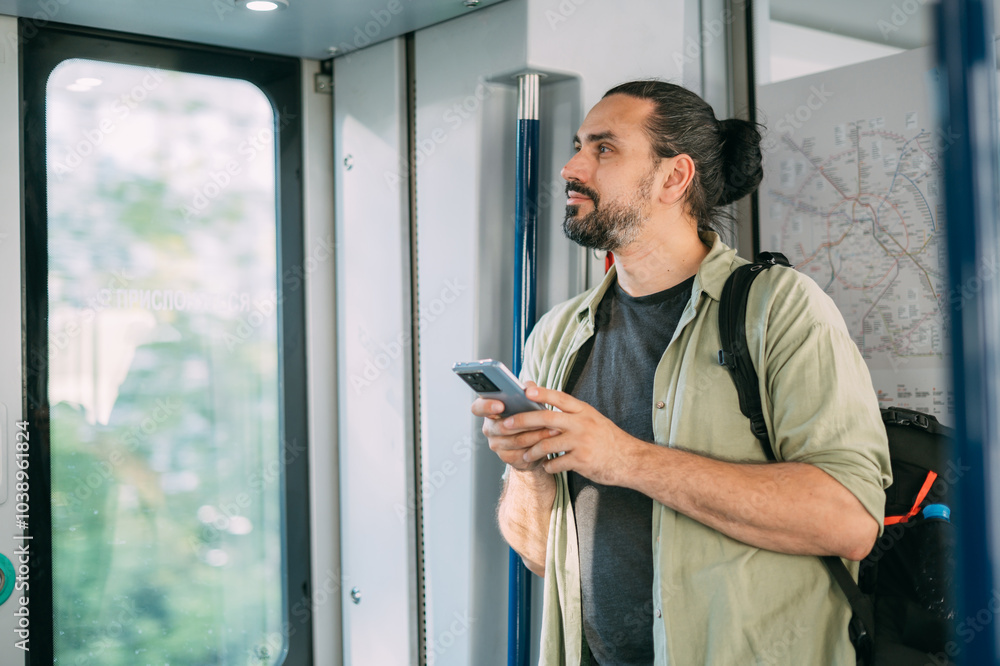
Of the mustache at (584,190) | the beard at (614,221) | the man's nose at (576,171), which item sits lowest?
the beard at (614,221)

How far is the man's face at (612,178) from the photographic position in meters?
2.09

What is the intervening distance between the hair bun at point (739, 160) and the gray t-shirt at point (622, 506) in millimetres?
377

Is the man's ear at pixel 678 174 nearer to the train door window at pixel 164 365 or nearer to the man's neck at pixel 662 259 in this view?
the man's neck at pixel 662 259

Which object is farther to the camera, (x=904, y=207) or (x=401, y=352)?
→ (x=401, y=352)

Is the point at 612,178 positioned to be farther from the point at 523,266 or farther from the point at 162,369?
the point at 162,369

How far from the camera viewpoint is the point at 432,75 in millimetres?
2631

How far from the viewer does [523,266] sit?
2.42 m

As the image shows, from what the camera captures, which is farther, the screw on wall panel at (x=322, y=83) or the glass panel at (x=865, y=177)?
the screw on wall panel at (x=322, y=83)

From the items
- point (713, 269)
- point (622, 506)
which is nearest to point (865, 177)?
point (713, 269)

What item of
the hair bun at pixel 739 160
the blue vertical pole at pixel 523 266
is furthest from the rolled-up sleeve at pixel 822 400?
the blue vertical pole at pixel 523 266

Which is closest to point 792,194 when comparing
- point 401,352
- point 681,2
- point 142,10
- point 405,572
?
point 681,2

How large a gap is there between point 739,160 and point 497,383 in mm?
984

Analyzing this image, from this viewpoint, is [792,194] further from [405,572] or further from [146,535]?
[146,535]

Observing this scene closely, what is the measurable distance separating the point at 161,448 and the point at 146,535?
0.84 ft
